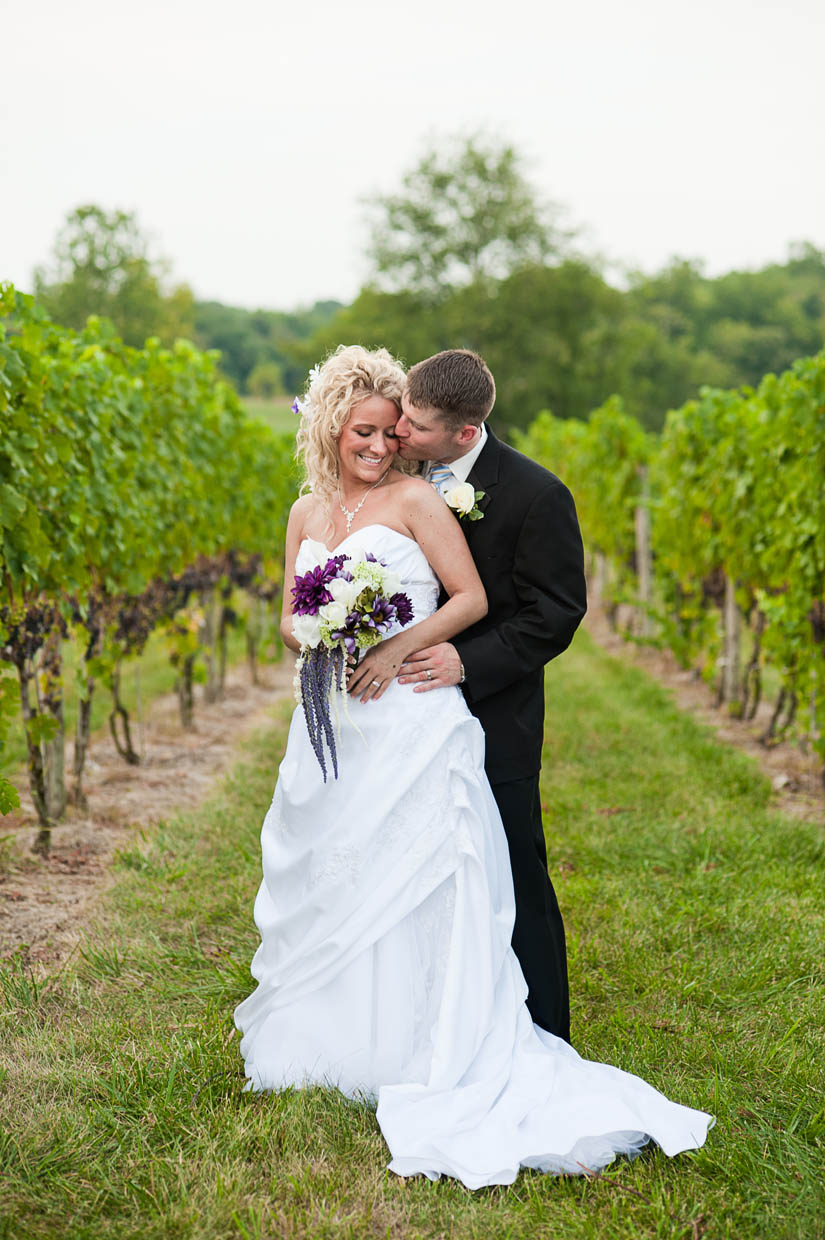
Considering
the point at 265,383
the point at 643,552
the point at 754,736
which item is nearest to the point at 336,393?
the point at 754,736

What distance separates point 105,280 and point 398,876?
51.1 m

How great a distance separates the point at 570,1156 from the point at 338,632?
4.51 ft

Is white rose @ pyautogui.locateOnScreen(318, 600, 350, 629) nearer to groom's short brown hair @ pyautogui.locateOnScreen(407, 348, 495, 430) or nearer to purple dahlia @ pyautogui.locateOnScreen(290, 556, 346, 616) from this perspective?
purple dahlia @ pyautogui.locateOnScreen(290, 556, 346, 616)

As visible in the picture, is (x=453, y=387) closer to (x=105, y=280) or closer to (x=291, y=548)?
(x=291, y=548)

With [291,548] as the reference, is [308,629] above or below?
below

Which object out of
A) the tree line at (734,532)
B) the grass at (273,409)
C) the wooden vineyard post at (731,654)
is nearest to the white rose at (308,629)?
the tree line at (734,532)

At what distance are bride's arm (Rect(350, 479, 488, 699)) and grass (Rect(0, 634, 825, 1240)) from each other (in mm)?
1106

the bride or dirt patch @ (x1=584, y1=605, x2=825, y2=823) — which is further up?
the bride

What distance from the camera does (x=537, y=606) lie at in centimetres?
287

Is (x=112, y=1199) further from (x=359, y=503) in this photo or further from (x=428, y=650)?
(x=359, y=503)

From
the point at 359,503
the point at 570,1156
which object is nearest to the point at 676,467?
the point at 359,503

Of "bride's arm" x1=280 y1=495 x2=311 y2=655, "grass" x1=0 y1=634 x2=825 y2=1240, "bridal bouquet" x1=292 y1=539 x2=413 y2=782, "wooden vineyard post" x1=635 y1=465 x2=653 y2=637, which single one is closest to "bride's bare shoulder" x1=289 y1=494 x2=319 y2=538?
"bride's arm" x1=280 y1=495 x2=311 y2=655

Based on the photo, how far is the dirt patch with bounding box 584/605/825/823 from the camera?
19.0 feet

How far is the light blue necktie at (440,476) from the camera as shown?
290 cm
